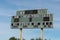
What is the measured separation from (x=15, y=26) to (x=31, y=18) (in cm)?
519

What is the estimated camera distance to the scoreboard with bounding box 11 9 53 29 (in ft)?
252

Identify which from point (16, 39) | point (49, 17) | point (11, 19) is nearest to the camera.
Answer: point (49, 17)

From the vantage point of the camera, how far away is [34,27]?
78188mm

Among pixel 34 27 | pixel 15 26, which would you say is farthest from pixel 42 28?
pixel 15 26

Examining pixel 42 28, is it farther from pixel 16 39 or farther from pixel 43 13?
pixel 16 39

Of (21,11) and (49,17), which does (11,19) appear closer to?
(21,11)

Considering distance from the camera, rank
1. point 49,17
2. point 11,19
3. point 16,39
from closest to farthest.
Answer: point 49,17
point 11,19
point 16,39

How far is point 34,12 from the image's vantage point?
260 feet

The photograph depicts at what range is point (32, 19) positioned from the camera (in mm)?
78812

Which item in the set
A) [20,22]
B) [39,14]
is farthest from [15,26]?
[39,14]

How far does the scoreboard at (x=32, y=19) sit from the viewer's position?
76875 mm

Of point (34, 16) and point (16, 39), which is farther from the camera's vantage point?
point (16, 39)

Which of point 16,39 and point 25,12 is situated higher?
point 25,12

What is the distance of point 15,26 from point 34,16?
20.2ft
